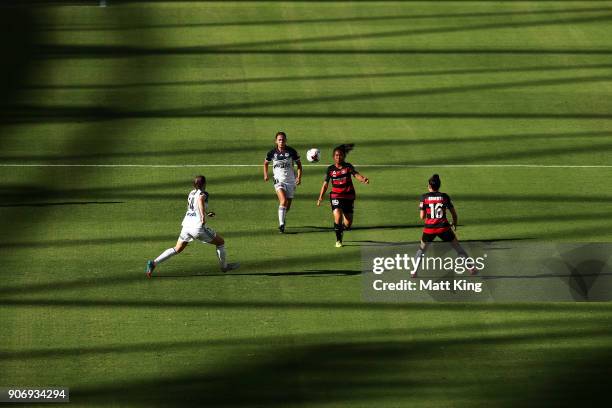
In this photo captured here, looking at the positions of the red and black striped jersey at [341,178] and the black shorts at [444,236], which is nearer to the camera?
the black shorts at [444,236]

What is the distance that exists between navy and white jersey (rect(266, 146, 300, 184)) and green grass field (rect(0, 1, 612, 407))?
116cm

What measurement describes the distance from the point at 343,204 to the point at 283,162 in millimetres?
1617

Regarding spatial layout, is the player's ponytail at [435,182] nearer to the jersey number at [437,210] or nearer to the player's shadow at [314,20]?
the jersey number at [437,210]

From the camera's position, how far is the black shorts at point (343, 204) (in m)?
24.1

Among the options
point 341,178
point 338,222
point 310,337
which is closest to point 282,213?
point 338,222

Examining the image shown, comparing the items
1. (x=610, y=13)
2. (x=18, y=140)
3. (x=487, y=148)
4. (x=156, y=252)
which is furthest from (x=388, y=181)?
(x=610, y=13)

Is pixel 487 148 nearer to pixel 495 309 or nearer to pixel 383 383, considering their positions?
pixel 495 309

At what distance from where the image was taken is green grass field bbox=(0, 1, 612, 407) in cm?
1847

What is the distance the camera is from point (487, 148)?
105 ft

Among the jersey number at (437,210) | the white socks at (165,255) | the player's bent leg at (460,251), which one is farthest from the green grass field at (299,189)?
the jersey number at (437,210)

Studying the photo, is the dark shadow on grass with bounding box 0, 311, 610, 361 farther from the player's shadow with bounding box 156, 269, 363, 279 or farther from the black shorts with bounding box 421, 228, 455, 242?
the player's shadow with bounding box 156, 269, 363, 279

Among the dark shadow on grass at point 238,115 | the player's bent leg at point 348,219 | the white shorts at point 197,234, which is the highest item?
the dark shadow on grass at point 238,115

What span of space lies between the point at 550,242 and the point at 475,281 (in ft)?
10.8

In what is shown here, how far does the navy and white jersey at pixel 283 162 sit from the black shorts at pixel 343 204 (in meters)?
1.30
